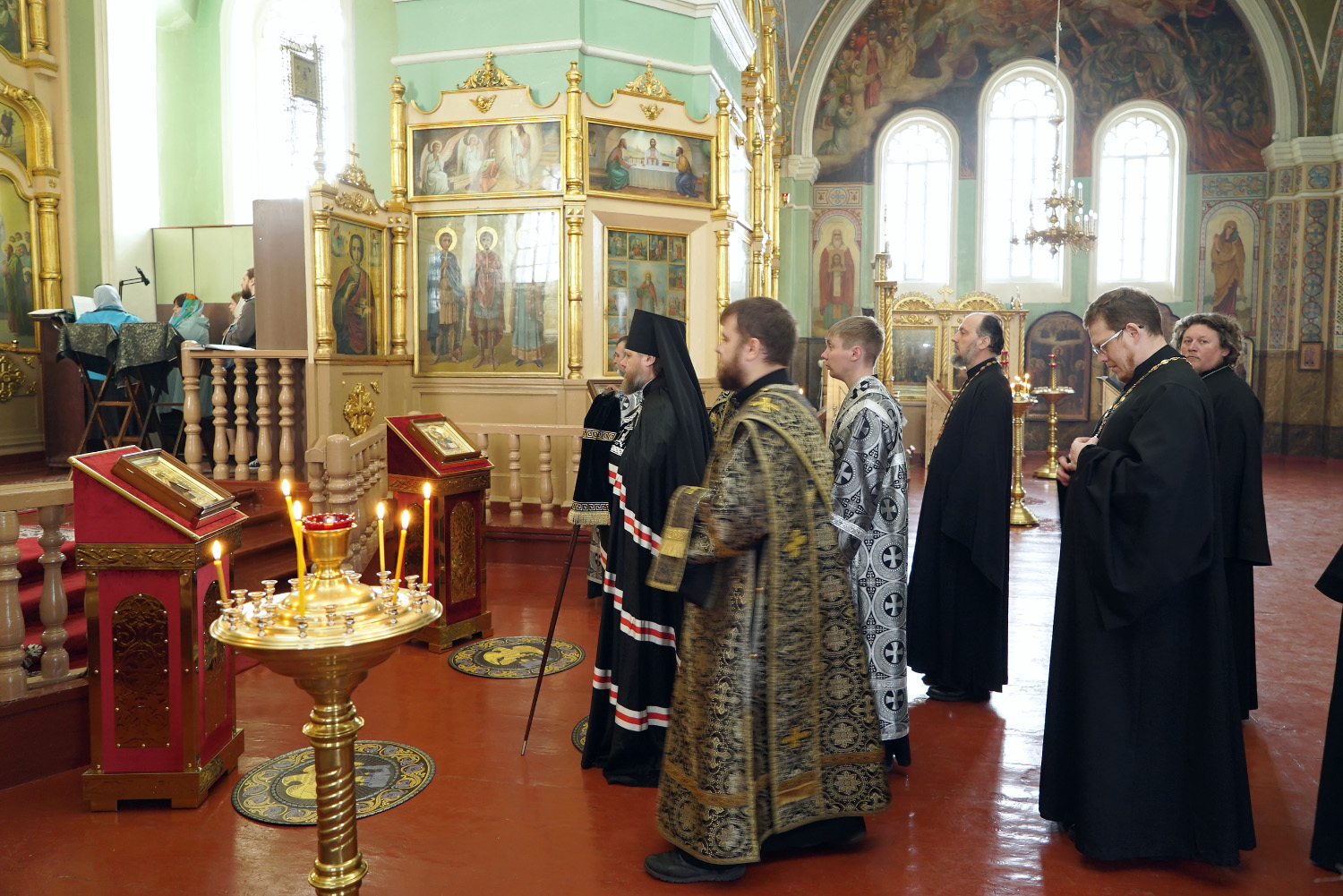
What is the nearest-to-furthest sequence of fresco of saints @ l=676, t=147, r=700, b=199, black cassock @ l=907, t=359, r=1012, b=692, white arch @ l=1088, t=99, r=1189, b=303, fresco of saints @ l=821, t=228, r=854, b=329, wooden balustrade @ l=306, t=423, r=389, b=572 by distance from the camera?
black cassock @ l=907, t=359, r=1012, b=692 → wooden balustrade @ l=306, t=423, r=389, b=572 → fresco of saints @ l=676, t=147, r=700, b=199 → white arch @ l=1088, t=99, r=1189, b=303 → fresco of saints @ l=821, t=228, r=854, b=329

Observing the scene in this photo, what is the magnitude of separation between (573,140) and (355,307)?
8.19 ft

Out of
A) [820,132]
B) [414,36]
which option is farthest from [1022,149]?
[414,36]

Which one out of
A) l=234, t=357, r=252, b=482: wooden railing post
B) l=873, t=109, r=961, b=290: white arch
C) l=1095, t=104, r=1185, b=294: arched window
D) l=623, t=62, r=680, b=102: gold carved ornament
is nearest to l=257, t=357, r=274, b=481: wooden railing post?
l=234, t=357, r=252, b=482: wooden railing post

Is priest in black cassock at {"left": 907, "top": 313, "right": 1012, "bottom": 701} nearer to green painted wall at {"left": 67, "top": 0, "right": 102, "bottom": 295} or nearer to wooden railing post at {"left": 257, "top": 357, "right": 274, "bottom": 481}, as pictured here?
wooden railing post at {"left": 257, "top": 357, "right": 274, "bottom": 481}

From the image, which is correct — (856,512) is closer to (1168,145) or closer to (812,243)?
(812,243)

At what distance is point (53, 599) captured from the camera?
12.2 feet

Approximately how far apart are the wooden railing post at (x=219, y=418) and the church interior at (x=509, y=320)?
0.03m

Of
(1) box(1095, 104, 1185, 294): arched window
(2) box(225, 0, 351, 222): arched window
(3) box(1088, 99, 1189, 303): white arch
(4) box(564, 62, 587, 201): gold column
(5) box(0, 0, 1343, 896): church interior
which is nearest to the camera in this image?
(5) box(0, 0, 1343, 896): church interior

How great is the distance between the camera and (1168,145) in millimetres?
17922

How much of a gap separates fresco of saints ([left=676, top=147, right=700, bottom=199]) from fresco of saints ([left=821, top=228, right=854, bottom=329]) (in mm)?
10320

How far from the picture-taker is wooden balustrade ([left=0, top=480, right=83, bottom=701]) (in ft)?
11.6

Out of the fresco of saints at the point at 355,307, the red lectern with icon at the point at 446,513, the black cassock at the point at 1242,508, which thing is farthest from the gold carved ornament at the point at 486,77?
the black cassock at the point at 1242,508

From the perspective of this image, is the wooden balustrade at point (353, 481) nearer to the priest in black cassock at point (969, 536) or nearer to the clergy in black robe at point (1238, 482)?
the priest in black cassock at point (969, 536)

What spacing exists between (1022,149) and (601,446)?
55.7 ft
